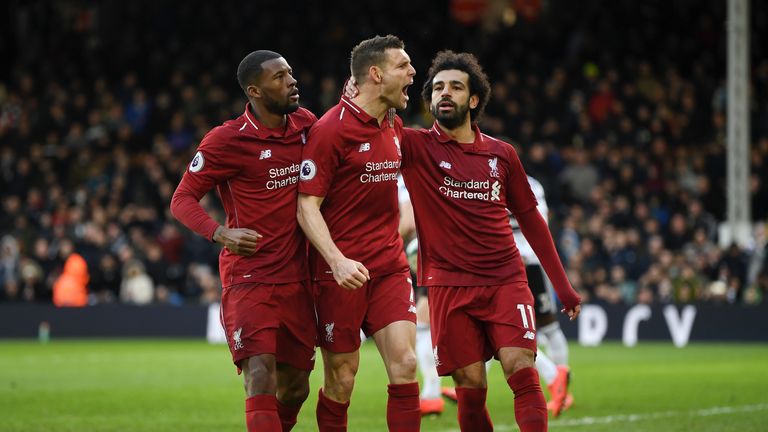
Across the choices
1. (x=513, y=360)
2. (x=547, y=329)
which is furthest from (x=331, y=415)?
(x=547, y=329)

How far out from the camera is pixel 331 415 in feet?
26.2

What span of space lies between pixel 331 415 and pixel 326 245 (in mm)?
1143

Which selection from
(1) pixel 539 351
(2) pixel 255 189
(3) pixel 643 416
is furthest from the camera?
(3) pixel 643 416

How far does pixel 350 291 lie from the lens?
25.7ft

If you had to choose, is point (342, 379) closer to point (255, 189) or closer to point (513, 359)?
point (513, 359)

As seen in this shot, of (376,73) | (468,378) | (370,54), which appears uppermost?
(370,54)

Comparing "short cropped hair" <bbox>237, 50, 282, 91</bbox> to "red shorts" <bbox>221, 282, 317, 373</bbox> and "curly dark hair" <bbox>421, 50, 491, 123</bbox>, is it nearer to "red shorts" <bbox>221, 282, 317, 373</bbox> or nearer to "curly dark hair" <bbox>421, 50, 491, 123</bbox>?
"curly dark hair" <bbox>421, 50, 491, 123</bbox>

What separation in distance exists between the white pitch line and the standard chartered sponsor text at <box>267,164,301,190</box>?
3.25 meters

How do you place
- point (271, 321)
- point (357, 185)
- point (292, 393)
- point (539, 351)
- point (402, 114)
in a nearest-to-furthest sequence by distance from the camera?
1. point (271, 321)
2. point (357, 185)
3. point (292, 393)
4. point (539, 351)
5. point (402, 114)

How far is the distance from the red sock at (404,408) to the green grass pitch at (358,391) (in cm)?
268

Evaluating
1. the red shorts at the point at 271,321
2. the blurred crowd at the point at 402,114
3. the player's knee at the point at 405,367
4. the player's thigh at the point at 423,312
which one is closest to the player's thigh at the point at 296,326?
the red shorts at the point at 271,321

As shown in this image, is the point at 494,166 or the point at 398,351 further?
the point at 494,166

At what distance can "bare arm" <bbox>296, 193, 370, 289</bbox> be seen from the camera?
7293 mm

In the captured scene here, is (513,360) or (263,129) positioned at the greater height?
(263,129)
